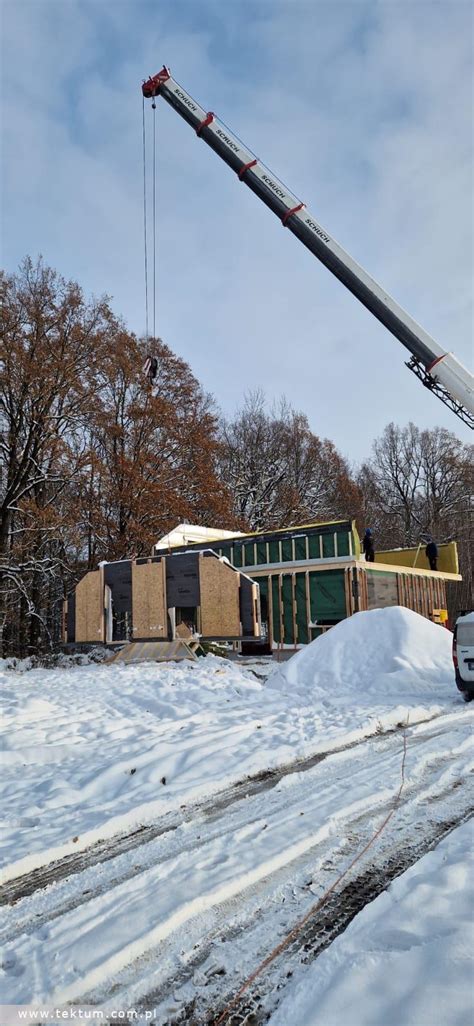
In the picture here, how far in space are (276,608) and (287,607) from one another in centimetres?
39

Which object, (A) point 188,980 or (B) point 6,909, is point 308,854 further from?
(B) point 6,909

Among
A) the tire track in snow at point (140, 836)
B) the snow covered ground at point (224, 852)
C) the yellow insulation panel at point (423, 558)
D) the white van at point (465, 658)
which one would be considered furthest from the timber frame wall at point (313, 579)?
the tire track in snow at point (140, 836)

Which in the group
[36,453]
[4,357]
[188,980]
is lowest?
[188,980]

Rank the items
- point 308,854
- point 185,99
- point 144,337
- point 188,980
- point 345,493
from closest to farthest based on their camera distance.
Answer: point 188,980
point 308,854
point 185,99
point 144,337
point 345,493

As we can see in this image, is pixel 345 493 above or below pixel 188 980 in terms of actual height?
above

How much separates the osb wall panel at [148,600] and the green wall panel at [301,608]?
13.8 feet

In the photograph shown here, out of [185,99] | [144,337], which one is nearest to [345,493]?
[144,337]

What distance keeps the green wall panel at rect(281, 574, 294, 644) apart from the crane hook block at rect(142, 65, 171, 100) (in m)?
15.6

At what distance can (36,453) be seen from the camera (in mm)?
21969

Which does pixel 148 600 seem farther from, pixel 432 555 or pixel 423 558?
pixel 423 558

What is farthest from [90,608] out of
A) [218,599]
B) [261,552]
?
[261,552]

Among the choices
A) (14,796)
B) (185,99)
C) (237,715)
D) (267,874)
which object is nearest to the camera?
(267,874)

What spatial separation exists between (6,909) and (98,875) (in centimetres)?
50

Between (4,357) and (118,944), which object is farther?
(4,357)
